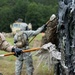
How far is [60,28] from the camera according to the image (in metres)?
8.05

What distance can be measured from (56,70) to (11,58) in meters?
7.16

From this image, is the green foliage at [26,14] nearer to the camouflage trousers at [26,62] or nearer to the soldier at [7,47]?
the camouflage trousers at [26,62]

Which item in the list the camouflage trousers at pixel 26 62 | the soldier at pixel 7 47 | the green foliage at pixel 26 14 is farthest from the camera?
the green foliage at pixel 26 14

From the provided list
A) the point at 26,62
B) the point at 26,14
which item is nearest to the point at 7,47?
the point at 26,62

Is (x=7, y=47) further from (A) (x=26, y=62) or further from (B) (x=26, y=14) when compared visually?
(B) (x=26, y=14)

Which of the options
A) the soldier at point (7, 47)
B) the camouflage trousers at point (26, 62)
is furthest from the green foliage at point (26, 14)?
the soldier at point (7, 47)

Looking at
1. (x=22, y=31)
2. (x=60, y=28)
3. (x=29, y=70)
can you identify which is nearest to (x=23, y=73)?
(x=29, y=70)

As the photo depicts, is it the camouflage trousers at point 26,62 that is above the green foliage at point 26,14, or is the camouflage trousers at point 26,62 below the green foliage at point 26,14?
above

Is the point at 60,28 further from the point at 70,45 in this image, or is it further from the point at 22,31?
the point at 22,31

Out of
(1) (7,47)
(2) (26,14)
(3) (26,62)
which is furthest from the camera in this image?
(2) (26,14)

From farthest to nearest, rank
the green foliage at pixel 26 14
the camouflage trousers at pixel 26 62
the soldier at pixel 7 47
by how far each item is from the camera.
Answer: the green foliage at pixel 26 14, the camouflage trousers at pixel 26 62, the soldier at pixel 7 47

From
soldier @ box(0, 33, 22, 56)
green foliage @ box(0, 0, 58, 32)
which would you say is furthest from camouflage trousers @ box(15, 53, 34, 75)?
green foliage @ box(0, 0, 58, 32)

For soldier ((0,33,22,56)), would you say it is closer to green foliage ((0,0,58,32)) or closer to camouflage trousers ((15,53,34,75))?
camouflage trousers ((15,53,34,75))

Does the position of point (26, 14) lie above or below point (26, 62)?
below
